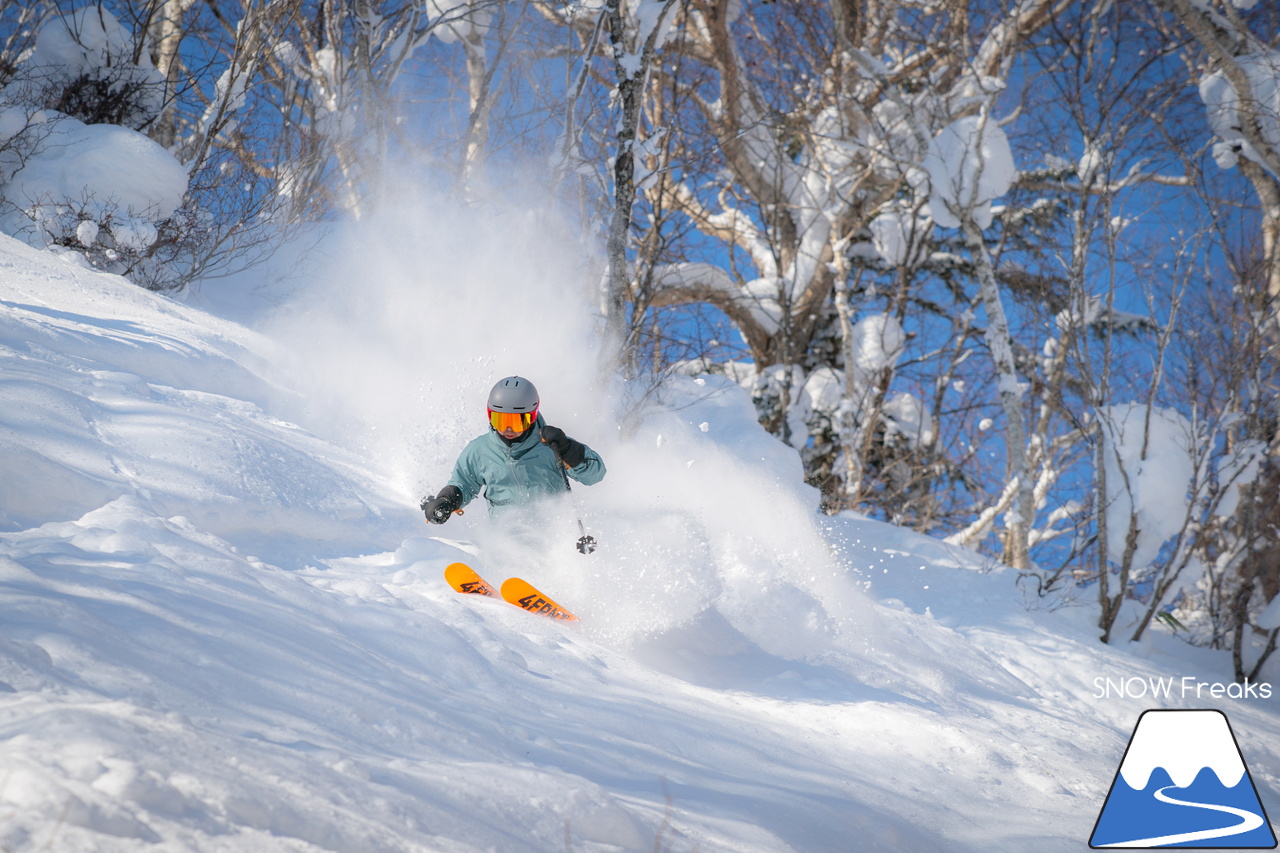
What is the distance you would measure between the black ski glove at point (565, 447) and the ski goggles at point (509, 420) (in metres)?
0.17

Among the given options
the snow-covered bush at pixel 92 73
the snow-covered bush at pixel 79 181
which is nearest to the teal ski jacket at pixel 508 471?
the snow-covered bush at pixel 79 181

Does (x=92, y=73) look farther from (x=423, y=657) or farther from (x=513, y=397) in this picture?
(x=423, y=657)

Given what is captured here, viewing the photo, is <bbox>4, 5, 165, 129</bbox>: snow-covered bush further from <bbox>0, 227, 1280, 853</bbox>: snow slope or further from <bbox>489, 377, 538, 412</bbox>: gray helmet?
<bbox>489, 377, 538, 412</bbox>: gray helmet

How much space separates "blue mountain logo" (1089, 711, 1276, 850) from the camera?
2580 millimetres

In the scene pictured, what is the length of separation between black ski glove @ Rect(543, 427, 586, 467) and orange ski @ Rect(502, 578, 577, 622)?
36.7 inches

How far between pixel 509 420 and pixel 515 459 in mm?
286

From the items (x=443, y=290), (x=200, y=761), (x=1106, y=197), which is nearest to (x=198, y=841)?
(x=200, y=761)

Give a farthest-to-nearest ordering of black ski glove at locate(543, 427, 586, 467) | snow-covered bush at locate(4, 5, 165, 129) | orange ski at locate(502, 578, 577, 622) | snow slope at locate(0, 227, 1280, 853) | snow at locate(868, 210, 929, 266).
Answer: snow at locate(868, 210, 929, 266) → snow-covered bush at locate(4, 5, 165, 129) → black ski glove at locate(543, 427, 586, 467) → orange ski at locate(502, 578, 577, 622) → snow slope at locate(0, 227, 1280, 853)

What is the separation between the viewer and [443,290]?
857cm

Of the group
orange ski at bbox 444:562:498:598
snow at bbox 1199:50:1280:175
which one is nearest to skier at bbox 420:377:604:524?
orange ski at bbox 444:562:498:598

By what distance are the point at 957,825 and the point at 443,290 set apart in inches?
306

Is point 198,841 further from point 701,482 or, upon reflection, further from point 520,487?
point 701,482

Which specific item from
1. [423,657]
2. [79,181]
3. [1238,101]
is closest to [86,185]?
[79,181]

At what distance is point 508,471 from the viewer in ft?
13.9
